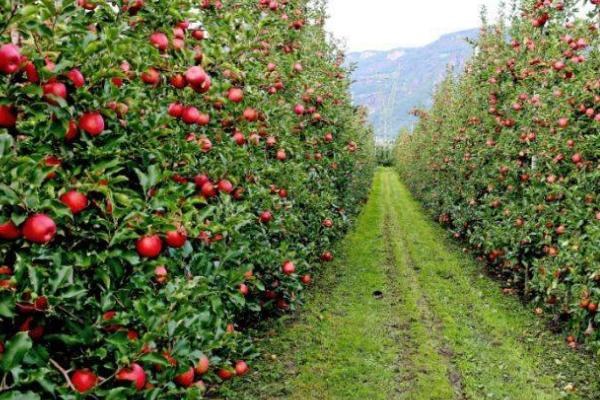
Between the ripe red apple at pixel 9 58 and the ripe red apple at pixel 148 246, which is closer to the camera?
the ripe red apple at pixel 9 58

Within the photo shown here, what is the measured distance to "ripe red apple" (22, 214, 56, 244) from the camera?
1.96 metres

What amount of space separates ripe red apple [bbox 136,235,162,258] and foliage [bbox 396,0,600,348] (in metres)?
5.39

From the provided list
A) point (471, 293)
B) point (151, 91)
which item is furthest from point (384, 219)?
point (151, 91)

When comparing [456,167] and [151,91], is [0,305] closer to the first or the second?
[151,91]

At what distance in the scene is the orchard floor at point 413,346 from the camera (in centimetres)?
601

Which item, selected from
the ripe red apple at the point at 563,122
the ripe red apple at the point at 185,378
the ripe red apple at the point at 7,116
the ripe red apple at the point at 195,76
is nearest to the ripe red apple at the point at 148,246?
the ripe red apple at the point at 185,378

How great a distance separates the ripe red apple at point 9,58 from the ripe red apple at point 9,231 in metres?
0.58

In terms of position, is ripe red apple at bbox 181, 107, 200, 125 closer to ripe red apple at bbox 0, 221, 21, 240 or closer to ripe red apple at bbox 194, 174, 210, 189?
ripe red apple at bbox 194, 174, 210, 189

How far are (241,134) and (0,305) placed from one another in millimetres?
3088

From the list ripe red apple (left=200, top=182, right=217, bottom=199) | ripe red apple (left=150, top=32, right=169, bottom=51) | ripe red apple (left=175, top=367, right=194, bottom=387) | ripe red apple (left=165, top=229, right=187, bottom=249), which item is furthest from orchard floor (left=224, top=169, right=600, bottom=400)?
ripe red apple (left=150, top=32, right=169, bottom=51)

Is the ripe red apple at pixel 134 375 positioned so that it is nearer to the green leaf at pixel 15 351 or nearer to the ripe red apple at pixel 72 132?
the green leaf at pixel 15 351

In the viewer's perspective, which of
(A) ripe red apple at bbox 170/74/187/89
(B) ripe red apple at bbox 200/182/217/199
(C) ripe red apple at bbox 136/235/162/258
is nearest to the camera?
(C) ripe red apple at bbox 136/235/162/258

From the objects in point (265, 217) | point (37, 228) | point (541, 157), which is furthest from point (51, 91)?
point (541, 157)

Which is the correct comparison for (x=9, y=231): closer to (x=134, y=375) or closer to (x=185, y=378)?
(x=134, y=375)
